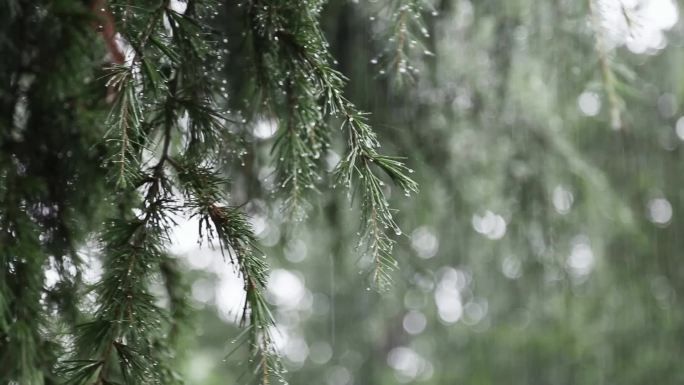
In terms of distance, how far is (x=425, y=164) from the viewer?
2.96 meters

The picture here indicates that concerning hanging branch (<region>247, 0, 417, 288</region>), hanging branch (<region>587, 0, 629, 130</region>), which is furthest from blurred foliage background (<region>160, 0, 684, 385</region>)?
hanging branch (<region>247, 0, 417, 288</region>)

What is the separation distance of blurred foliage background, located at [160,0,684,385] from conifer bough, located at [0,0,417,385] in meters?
0.19

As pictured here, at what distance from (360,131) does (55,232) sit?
0.89 meters

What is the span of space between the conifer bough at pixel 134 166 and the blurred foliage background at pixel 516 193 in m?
0.19

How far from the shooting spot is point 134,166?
4.55 feet

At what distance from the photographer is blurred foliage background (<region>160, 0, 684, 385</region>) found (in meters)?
2.53

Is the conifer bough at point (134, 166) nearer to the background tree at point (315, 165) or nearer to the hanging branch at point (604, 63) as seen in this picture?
the background tree at point (315, 165)

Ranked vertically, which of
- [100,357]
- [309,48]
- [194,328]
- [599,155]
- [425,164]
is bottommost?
[100,357]

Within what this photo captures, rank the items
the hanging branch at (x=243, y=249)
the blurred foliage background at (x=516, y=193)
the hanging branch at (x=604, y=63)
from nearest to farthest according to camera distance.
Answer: the hanging branch at (x=243, y=249), the hanging branch at (x=604, y=63), the blurred foliage background at (x=516, y=193)

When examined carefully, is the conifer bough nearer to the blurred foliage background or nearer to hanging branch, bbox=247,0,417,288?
hanging branch, bbox=247,0,417,288

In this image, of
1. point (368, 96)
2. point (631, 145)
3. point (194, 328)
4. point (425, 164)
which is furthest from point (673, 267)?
point (194, 328)

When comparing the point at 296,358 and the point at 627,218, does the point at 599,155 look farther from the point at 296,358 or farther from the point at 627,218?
the point at 296,358

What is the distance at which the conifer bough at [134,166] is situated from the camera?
1375 millimetres

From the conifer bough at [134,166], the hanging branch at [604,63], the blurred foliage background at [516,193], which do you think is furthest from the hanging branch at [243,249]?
the hanging branch at [604,63]
